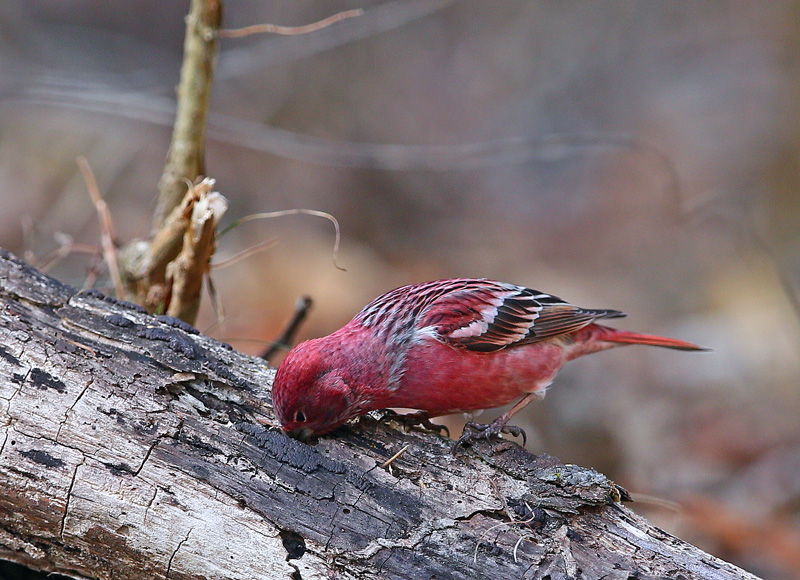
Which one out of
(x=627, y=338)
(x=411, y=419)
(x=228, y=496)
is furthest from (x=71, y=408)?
(x=627, y=338)

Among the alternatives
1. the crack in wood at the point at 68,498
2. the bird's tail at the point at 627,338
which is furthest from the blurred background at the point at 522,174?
the crack in wood at the point at 68,498

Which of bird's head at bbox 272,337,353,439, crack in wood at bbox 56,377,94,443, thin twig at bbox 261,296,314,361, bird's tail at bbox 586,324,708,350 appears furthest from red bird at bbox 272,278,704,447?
crack in wood at bbox 56,377,94,443

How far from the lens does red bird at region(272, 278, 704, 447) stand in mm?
2709

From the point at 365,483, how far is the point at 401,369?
64cm

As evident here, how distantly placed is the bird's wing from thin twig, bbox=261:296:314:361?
726mm

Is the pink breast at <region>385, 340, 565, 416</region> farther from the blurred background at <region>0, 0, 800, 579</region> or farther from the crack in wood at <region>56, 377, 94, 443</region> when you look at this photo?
the blurred background at <region>0, 0, 800, 579</region>

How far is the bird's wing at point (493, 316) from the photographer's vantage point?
319 centimetres

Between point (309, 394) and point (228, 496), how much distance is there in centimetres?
47

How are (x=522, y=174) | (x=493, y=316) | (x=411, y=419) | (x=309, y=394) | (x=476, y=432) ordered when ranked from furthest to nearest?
(x=522, y=174) < (x=493, y=316) < (x=411, y=419) < (x=476, y=432) < (x=309, y=394)

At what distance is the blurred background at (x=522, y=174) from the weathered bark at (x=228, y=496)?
3389 mm

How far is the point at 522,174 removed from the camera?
1027 cm

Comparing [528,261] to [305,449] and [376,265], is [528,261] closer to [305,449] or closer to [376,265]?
[376,265]

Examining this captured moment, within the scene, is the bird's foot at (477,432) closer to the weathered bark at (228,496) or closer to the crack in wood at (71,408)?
the weathered bark at (228,496)

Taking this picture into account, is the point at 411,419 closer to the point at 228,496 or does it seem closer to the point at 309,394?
the point at 309,394
